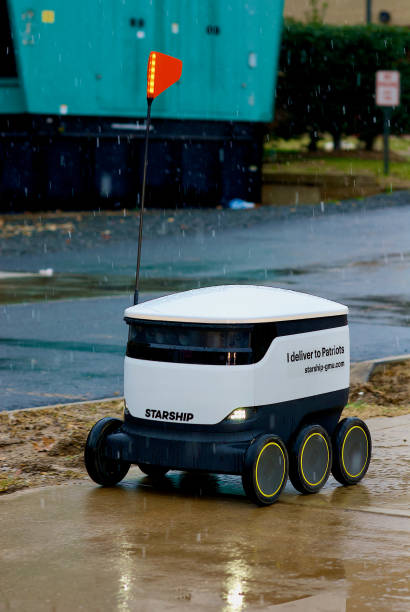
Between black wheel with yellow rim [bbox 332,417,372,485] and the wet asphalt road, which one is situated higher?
black wheel with yellow rim [bbox 332,417,372,485]

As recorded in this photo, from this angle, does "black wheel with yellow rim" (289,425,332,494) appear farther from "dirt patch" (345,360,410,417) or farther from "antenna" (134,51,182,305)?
"dirt patch" (345,360,410,417)

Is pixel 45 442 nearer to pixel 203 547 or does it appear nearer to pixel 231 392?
pixel 231 392

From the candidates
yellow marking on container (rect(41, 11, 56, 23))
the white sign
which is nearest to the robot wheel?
yellow marking on container (rect(41, 11, 56, 23))

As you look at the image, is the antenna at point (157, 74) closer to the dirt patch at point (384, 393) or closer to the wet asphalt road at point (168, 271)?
the dirt patch at point (384, 393)

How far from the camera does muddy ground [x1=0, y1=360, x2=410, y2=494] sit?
716 centimetres

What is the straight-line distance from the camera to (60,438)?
7922 mm

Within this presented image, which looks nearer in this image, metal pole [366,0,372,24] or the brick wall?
metal pole [366,0,372,24]

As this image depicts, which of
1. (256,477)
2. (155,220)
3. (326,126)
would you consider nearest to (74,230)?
(155,220)

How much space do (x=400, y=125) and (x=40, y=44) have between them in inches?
518

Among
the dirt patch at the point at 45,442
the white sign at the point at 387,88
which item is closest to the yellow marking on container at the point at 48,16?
the white sign at the point at 387,88

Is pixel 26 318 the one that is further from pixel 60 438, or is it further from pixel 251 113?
pixel 251 113

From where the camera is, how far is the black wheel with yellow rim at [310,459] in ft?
21.4

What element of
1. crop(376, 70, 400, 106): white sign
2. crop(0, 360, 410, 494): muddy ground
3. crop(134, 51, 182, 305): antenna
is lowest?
crop(0, 360, 410, 494): muddy ground

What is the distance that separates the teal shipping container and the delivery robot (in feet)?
66.1
